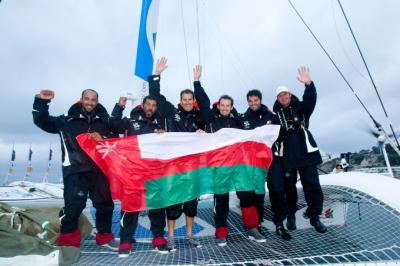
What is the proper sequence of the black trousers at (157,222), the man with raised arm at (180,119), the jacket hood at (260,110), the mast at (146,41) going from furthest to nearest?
the mast at (146,41) → the jacket hood at (260,110) → the man with raised arm at (180,119) → the black trousers at (157,222)

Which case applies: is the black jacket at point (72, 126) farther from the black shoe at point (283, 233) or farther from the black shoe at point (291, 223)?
the black shoe at point (291, 223)

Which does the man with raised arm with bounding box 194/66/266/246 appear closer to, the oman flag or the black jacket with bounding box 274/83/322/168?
the oman flag

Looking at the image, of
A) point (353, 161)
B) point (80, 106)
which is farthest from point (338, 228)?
point (353, 161)

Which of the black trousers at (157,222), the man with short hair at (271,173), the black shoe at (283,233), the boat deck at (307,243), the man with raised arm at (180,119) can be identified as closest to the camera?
the boat deck at (307,243)

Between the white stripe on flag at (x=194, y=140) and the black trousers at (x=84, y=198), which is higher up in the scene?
the white stripe on flag at (x=194, y=140)

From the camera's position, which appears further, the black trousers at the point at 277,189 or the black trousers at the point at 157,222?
the black trousers at the point at 277,189

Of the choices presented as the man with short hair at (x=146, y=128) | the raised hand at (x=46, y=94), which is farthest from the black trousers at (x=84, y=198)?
the raised hand at (x=46, y=94)

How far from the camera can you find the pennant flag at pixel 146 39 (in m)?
8.52

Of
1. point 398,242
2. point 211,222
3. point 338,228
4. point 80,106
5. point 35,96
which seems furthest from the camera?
point 211,222

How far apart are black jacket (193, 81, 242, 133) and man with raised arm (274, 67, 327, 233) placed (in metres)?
0.80

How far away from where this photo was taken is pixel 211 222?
279 inches

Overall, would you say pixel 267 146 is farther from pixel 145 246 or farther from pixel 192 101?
pixel 145 246

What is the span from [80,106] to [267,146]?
3258 millimetres

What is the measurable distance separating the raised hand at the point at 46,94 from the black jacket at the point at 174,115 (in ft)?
5.09
